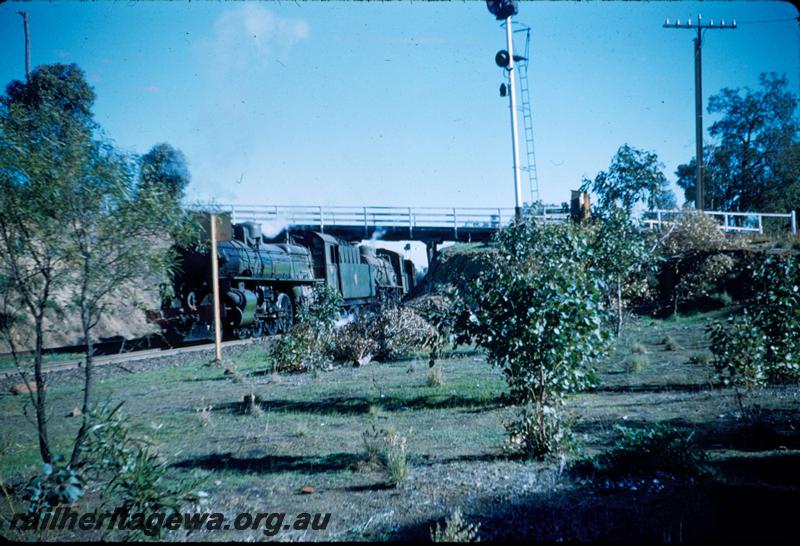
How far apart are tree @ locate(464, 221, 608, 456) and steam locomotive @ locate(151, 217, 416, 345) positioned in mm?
8175

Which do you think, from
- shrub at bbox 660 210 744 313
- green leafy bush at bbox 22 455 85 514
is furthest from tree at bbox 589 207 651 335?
green leafy bush at bbox 22 455 85 514

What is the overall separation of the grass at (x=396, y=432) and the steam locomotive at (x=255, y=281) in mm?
4062

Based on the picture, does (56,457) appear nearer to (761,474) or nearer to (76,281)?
(76,281)

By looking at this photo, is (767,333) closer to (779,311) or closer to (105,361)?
(779,311)

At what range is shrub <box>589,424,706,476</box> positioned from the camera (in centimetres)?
443

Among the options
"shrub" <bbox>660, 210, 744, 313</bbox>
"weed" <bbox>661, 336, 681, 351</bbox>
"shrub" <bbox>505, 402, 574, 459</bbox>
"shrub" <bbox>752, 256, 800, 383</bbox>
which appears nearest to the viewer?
"shrub" <bbox>505, 402, 574, 459</bbox>

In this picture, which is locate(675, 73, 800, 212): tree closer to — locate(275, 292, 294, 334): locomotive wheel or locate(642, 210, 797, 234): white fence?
locate(642, 210, 797, 234): white fence

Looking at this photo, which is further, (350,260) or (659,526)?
(350,260)

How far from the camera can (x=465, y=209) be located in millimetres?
30797

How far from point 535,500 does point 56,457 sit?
3.89m

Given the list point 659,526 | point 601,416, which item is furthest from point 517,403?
point 659,526

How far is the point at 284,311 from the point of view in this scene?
64.4ft

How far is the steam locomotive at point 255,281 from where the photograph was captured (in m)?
16.0

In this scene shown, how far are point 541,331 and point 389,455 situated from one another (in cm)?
199
